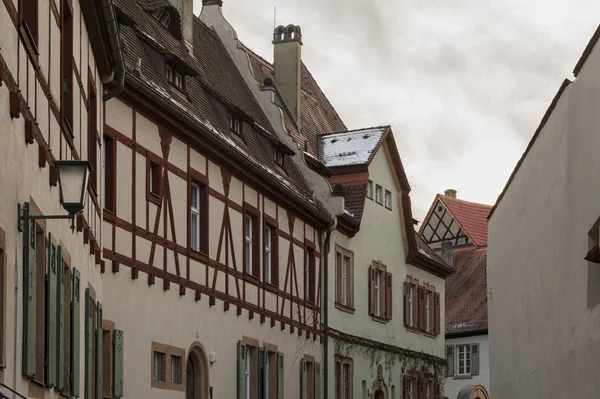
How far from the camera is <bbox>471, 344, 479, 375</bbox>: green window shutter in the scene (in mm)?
57844

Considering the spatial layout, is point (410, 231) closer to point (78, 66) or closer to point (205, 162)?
point (205, 162)

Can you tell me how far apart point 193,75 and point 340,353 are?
11.2 meters

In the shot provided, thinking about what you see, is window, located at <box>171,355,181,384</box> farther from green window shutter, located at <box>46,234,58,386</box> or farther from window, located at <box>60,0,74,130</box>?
green window shutter, located at <box>46,234,58,386</box>

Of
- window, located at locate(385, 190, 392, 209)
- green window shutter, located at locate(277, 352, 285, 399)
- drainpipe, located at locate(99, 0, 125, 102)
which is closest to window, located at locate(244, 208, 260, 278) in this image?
green window shutter, located at locate(277, 352, 285, 399)

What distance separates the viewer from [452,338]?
192ft

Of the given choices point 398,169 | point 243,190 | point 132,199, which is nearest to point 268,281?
point 243,190

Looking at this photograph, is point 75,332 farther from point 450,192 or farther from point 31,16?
point 450,192

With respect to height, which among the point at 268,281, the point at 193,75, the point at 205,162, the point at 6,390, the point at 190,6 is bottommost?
the point at 6,390

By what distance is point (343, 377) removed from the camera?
115ft

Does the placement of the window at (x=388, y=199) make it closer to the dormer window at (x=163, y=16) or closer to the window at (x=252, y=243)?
the window at (x=252, y=243)

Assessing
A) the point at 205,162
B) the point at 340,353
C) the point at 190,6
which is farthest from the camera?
the point at 340,353

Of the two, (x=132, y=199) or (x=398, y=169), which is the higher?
(x=398, y=169)

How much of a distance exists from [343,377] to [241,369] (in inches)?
344

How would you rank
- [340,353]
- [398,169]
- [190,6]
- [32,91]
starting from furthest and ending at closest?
A: [398,169] < [340,353] < [190,6] < [32,91]
